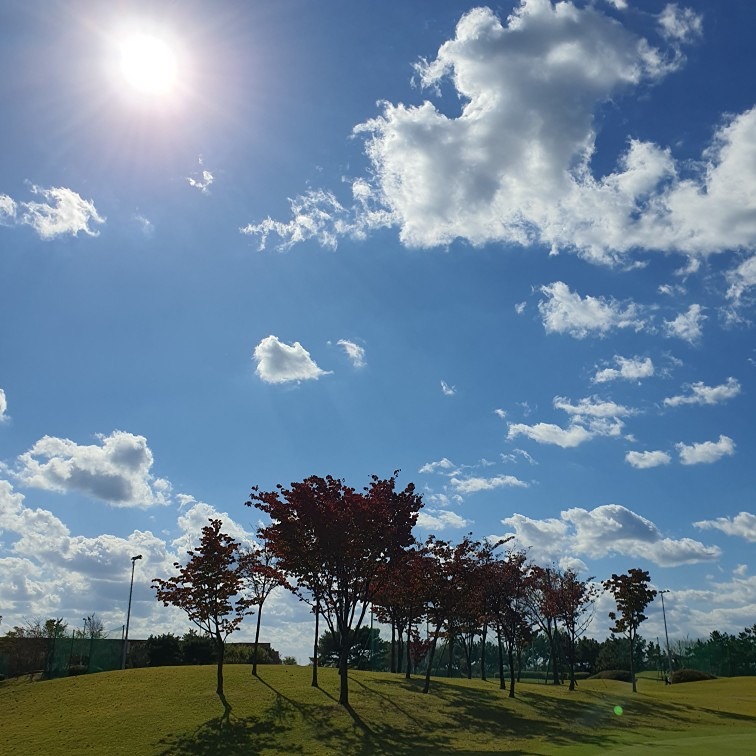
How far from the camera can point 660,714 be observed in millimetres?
43156

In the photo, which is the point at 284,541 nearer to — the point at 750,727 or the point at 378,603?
the point at 378,603

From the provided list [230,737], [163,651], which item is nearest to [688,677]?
[163,651]

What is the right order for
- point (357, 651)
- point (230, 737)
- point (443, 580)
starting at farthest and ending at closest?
point (357, 651) < point (443, 580) < point (230, 737)

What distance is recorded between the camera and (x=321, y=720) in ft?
101

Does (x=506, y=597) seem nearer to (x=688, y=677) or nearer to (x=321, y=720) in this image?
(x=321, y=720)

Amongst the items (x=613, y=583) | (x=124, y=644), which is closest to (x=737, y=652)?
(x=613, y=583)

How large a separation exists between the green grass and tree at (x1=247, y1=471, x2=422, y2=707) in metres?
4.00

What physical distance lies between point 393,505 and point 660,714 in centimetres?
2287

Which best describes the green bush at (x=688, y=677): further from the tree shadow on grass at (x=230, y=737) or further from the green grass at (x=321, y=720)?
the tree shadow on grass at (x=230, y=737)

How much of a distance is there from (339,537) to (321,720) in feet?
26.4

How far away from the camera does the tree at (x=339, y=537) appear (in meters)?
34.1

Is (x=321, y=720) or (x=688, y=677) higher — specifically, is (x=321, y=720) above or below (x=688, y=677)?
above

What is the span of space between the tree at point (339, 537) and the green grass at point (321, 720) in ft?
13.1

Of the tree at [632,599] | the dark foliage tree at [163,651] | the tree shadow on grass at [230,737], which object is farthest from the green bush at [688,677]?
the tree shadow on grass at [230,737]
